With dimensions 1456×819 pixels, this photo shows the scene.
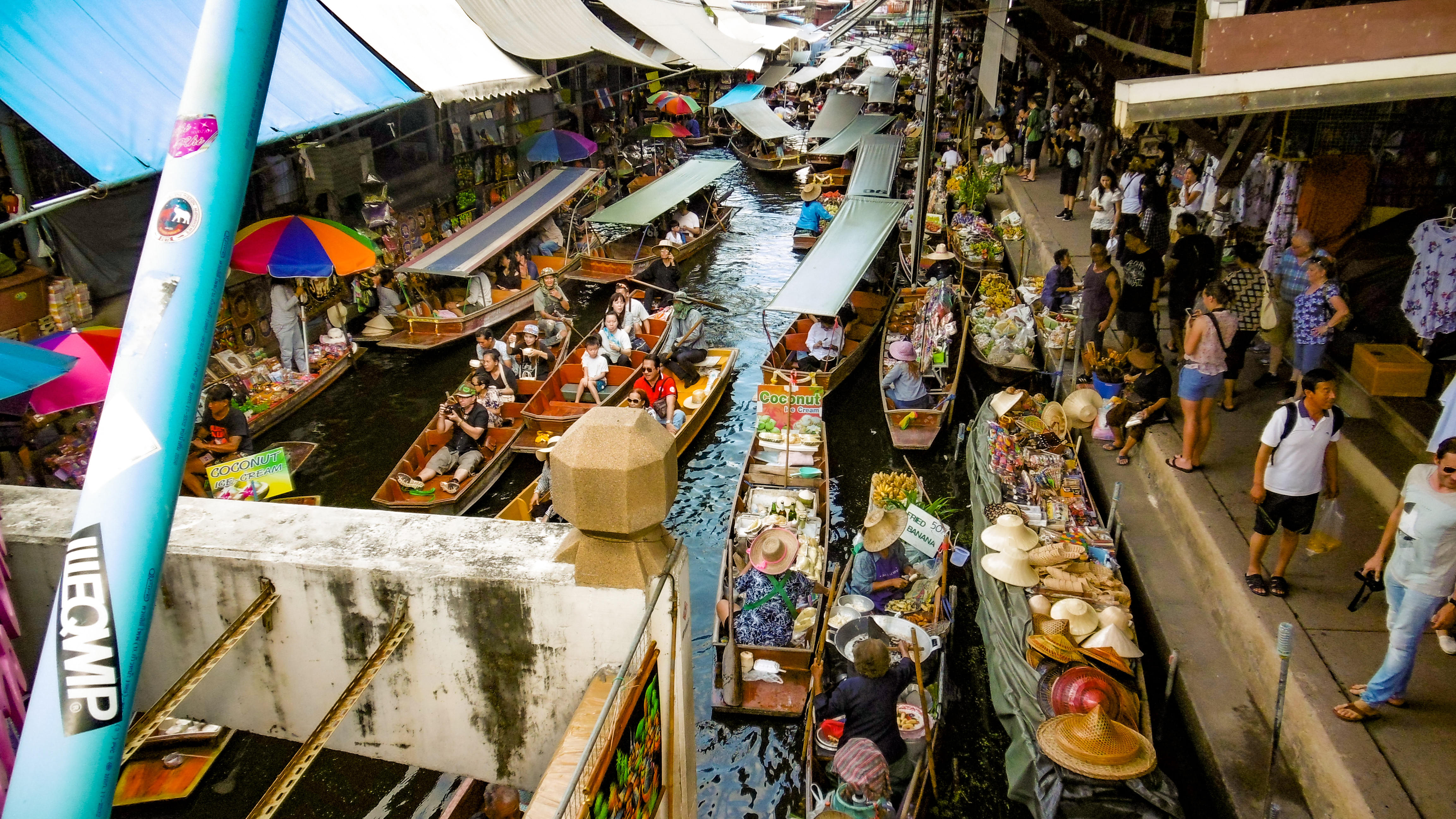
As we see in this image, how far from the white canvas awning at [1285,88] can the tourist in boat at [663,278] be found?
1137 cm

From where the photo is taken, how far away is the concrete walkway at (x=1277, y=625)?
5.30 meters

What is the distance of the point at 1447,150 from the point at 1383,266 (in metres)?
1.23

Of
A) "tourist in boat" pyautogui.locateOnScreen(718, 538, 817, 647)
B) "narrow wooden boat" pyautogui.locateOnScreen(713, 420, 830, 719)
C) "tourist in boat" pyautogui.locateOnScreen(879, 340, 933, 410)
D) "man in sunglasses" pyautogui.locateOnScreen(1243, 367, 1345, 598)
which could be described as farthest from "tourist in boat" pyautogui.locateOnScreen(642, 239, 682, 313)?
"man in sunglasses" pyautogui.locateOnScreen(1243, 367, 1345, 598)

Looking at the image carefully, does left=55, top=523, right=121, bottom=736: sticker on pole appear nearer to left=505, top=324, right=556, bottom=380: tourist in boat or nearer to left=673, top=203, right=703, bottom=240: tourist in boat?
left=505, top=324, right=556, bottom=380: tourist in boat

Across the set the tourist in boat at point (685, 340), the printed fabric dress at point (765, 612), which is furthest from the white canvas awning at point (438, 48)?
the printed fabric dress at point (765, 612)

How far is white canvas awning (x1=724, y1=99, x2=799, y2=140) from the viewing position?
91.8ft

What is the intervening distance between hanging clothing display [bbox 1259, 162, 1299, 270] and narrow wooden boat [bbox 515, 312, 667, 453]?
7795 mm

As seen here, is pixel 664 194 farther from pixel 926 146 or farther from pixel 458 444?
pixel 458 444

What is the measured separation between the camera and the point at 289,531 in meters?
3.81

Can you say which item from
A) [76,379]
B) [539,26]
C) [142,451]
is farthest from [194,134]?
[539,26]

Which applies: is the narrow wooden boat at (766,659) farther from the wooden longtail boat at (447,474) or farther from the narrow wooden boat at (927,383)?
the narrow wooden boat at (927,383)

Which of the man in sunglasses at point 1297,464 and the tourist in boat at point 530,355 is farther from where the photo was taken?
the tourist in boat at point 530,355

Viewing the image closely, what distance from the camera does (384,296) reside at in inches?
627

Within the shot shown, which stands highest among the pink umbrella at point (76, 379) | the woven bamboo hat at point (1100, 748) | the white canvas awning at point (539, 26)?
the white canvas awning at point (539, 26)
